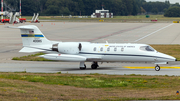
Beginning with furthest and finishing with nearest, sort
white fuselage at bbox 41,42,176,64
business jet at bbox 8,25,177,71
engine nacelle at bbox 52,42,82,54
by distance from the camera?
engine nacelle at bbox 52,42,82,54 < business jet at bbox 8,25,177,71 < white fuselage at bbox 41,42,176,64

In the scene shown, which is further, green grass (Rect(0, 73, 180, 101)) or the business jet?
the business jet

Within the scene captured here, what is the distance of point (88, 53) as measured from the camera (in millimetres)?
27266

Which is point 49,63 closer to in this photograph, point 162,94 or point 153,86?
point 153,86

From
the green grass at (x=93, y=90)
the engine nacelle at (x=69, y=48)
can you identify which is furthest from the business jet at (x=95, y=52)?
the green grass at (x=93, y=90)

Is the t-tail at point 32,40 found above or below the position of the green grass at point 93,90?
above

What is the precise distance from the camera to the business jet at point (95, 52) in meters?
26.0

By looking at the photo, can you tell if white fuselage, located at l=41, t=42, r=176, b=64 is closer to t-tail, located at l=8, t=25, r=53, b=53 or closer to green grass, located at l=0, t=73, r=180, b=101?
t-tail, located at l=8, t=25, r=53, b=53

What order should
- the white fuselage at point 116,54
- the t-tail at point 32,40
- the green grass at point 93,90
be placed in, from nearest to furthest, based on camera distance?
the green grass at point 93,90 < the white fuselage at point 116,54 < the t-tail at point 32,40

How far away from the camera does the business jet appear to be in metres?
26.0

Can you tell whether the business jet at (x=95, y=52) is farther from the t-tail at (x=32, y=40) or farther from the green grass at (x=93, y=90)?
the green grass at (x=93, y=90)

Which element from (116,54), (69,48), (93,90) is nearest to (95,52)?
(116,54)

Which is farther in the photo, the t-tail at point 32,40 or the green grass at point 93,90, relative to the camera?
the t-tail at point 32,40

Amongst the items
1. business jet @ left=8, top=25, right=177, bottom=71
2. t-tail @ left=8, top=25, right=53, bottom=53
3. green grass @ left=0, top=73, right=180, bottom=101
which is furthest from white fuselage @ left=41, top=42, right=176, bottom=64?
green grass @ left=0, top=73, right=180, bottom=101

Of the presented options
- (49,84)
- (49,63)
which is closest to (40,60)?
(49,63)
